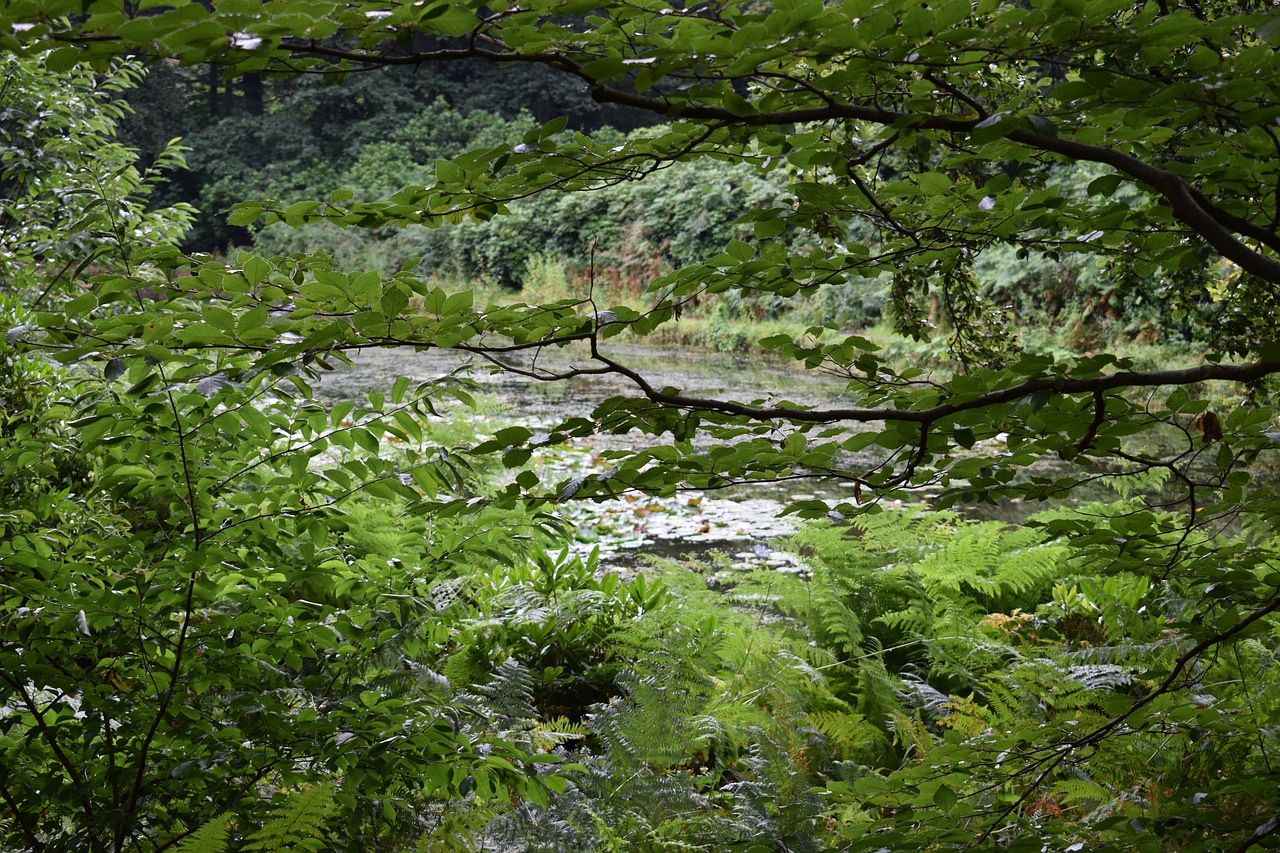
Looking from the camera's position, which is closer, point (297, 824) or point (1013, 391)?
point (1013, 391)

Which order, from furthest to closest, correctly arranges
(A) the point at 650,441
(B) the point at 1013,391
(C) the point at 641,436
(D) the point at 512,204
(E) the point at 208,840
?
(D) the point at 512,204, (C) the point at 641,436, (A) the point at 650,441, (E) the point at 208,840, (B) the point at 1013,391

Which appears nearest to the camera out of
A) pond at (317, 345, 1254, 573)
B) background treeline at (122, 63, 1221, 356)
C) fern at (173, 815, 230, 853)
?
fern at (173, 815, 230, 853)

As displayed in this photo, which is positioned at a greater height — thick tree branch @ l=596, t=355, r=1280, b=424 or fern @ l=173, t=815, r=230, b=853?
thick tree branch @ l=596, t=355, r=1280, b=424

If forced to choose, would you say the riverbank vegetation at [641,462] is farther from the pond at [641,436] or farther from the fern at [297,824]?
the pond at [641,436]

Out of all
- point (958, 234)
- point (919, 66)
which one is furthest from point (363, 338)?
point (958, 234)

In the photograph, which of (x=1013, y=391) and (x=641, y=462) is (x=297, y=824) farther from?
(x=1013, y=391)

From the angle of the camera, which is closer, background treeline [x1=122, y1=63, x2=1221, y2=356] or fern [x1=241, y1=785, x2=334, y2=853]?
fern [x1=241, y1=785, x2=334, y2=853]

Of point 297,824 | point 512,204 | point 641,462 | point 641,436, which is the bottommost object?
point 641,436

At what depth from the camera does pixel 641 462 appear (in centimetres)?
110

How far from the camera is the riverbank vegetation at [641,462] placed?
94 centimetres

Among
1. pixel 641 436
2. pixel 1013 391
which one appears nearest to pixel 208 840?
pixel 1013 391

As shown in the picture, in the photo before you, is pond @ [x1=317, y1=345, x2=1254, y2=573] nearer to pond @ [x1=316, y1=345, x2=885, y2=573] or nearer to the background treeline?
pond @ [x1=316, y1=345, x2=885, y2=573]

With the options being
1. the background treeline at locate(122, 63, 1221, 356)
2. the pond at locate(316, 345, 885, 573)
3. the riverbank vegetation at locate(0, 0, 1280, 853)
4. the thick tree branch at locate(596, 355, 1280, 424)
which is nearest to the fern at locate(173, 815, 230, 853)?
the riverbank vegetation at locate(0, 0, 1280, 853)

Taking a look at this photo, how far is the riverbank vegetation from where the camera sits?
36.8 inches
